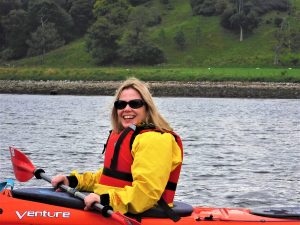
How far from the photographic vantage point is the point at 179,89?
72.8m

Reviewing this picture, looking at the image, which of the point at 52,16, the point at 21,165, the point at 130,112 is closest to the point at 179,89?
the point at 52,16

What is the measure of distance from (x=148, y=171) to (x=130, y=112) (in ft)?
2.70

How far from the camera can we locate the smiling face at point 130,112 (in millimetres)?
7711

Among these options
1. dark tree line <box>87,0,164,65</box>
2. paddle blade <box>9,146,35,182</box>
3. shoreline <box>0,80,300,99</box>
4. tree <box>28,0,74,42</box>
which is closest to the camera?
paddle blade <box>9,146,35,182</box>

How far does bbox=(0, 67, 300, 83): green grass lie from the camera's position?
72.8 m

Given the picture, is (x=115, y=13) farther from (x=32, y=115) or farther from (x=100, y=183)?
(x=100, y=183)

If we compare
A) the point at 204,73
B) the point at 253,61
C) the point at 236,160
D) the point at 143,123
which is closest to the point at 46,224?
the point at 143,123

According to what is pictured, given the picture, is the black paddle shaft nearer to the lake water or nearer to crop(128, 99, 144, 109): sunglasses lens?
the lake water

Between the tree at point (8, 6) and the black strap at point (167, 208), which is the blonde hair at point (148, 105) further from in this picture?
the tree at point (8, 6)

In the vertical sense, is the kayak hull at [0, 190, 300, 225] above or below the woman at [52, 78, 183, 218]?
below

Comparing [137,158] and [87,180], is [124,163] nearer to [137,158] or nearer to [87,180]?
[137,158]

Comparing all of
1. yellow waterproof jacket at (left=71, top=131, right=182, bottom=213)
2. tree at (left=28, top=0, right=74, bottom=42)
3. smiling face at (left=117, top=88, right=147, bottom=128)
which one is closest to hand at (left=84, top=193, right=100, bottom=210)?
yellow waterproof jacket at (left=71, top=131, right=182, bottom=213)

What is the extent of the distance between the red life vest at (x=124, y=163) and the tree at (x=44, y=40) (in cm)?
8986

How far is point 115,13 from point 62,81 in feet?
80.3
